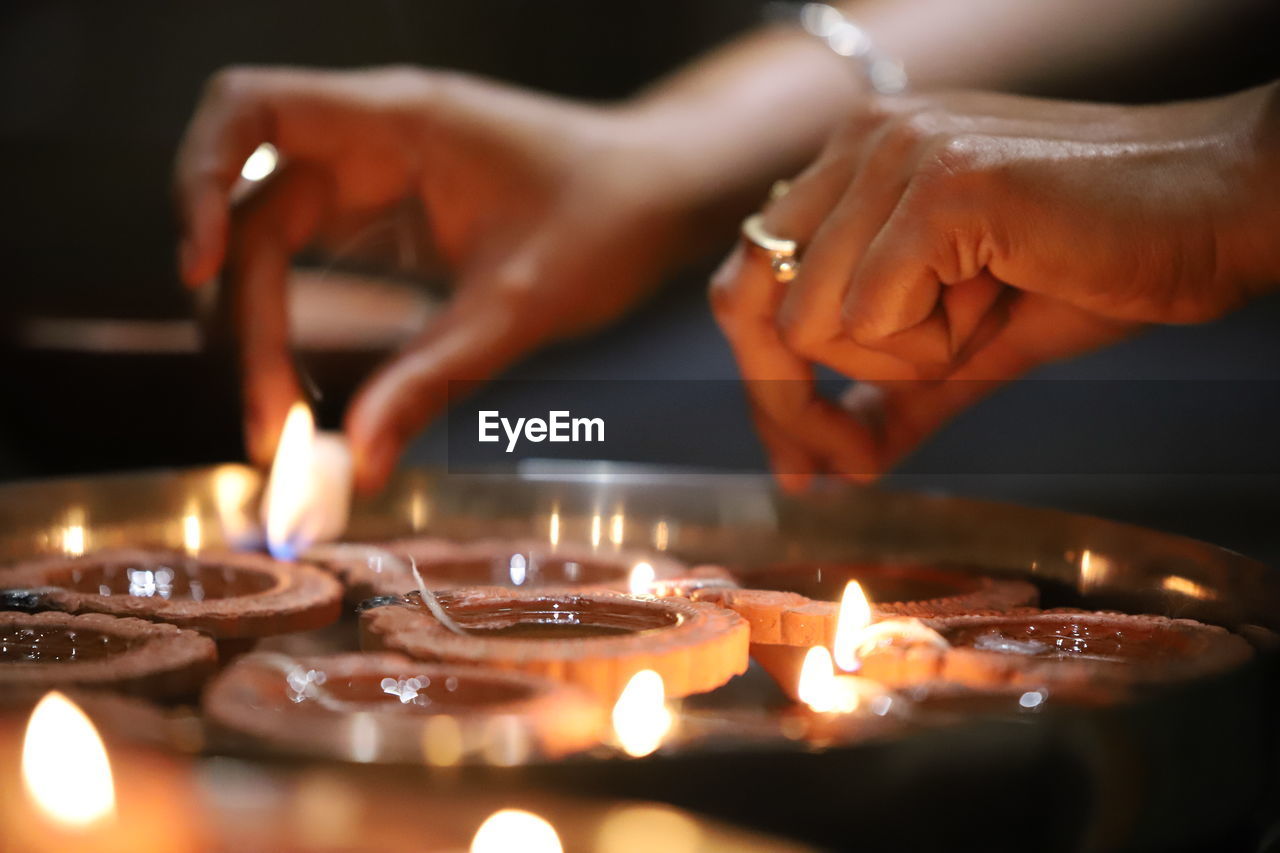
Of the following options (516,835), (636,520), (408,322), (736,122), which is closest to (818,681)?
(516,835)

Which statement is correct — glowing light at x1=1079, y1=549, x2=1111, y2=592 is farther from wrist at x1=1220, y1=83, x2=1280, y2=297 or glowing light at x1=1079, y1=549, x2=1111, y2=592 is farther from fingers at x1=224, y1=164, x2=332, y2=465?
fingers at x1=224, y1=164, x2=332, y2=465

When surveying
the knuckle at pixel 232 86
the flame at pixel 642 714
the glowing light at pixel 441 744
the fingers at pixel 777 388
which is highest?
the knuckle at pixel 232 86

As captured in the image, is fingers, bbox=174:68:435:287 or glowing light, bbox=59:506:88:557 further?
fingers, bbox=174:68:435:287

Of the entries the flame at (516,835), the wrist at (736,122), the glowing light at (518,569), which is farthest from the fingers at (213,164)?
the flame at (516,835)

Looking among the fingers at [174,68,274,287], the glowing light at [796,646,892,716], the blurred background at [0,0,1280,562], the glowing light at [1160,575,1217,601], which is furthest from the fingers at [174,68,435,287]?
the glowing light at [1160,575,1217,601]

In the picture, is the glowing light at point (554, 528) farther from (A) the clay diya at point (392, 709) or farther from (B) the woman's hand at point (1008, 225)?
(A) the clay diya at point (392, 709)

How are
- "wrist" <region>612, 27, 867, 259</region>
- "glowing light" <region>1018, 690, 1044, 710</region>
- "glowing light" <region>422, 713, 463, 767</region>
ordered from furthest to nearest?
"wrist" <region>612, 27, 867, 259</region> → "glowing light" <region>1018, 690, 1044, 710</region> → "glowing light" <region>422, 713, 463, 767</region>
